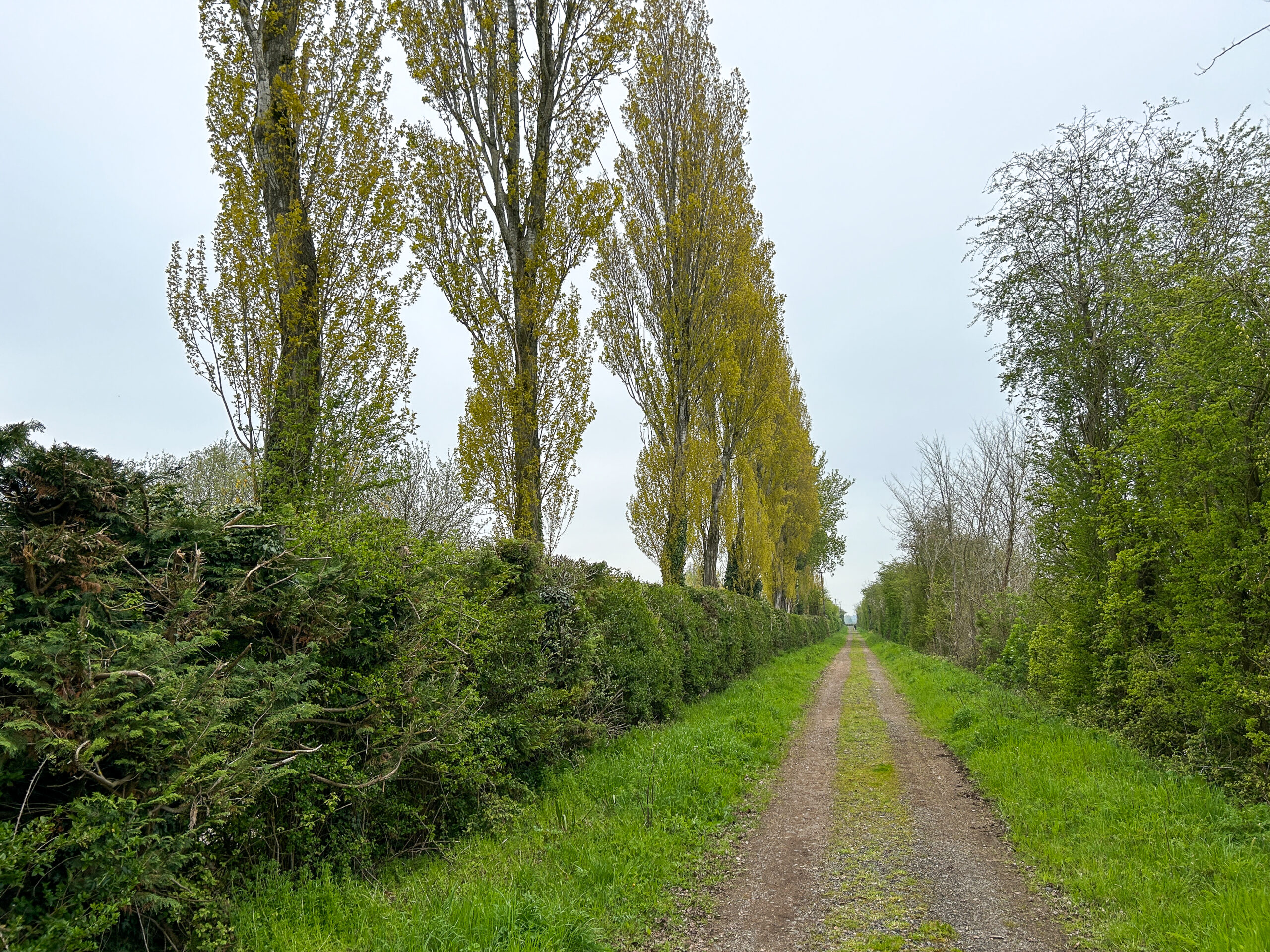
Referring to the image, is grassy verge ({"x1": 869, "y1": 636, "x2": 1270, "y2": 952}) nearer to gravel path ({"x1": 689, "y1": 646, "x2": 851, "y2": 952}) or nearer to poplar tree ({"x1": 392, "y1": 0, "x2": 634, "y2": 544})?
gravel path ({"x1": 689, "y1": 646, "x2": 851, "y2": 952})

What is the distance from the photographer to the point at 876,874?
4.88 m

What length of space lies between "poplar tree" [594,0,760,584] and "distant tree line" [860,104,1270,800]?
6782 millimetres

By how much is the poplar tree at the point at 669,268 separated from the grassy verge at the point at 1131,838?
31.0ft

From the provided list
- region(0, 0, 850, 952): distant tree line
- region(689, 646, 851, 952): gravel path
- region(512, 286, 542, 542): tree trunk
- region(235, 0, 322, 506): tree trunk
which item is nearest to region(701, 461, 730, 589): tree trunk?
region(0, 0, 850, 952): distant tree line

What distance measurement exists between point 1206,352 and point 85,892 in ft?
29.9

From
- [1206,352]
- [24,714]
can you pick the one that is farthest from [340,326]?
[1206,352]

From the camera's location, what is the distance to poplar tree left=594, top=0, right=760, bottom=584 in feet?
53.8

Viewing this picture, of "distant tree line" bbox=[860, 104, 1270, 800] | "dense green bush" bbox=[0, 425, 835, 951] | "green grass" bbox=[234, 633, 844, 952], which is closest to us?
"dense green bush" bbox=[0, 425, 835, 951]

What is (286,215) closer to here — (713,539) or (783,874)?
(783,874)

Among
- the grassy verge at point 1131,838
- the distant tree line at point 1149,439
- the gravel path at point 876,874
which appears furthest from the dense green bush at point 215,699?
the distant tree line at point 1149,439

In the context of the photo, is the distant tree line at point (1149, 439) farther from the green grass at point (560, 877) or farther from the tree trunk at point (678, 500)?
the tree trunk at point (678, 500)

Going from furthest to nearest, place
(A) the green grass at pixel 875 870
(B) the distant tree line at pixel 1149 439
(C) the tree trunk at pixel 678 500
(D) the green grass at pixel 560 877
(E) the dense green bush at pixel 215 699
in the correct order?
(C) the tree trunk at pixel 678 500 → (B) the distant tree line at pixel 1149 439 → (A) the green grass at pixel 875 870 → (D) the green grass at pixel 560 877 → (E) the dense green bush at pixel 215 699

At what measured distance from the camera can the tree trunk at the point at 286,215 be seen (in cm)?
717

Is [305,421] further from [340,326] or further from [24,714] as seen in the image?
[24,714]
